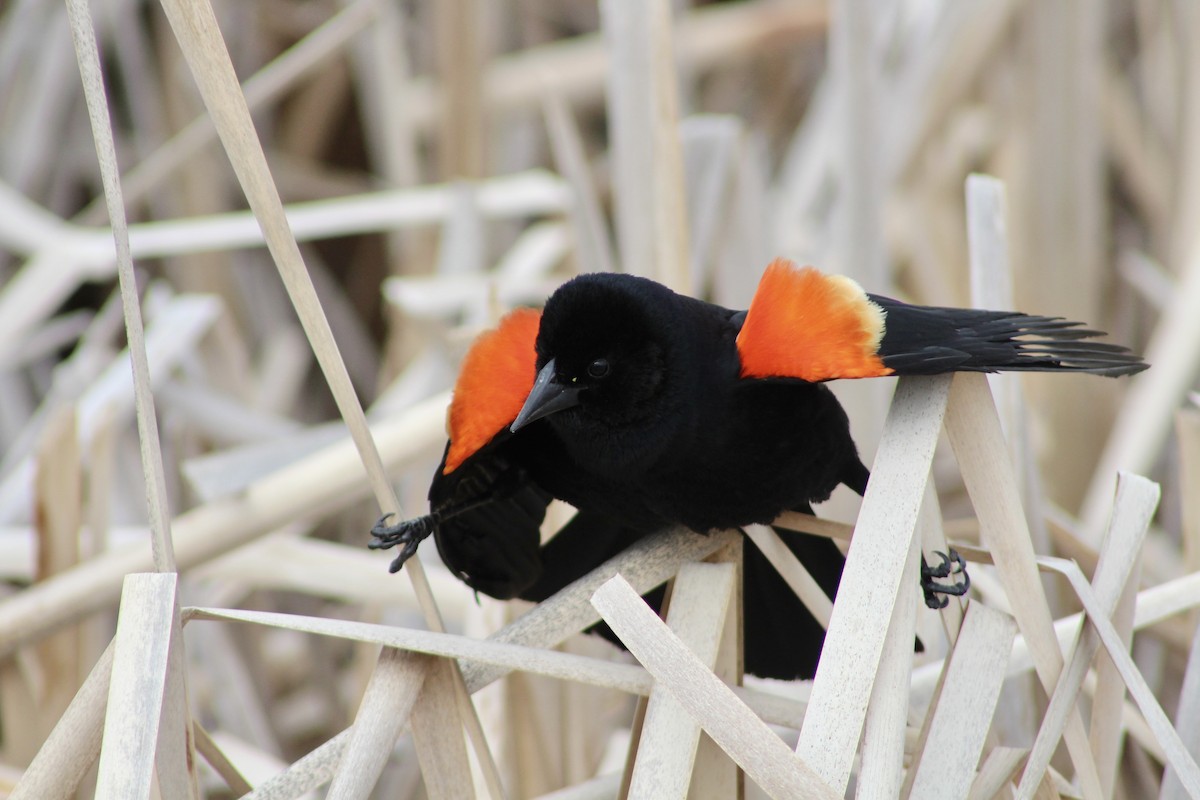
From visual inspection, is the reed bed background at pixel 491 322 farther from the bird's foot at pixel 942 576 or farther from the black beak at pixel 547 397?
the black beak at pixel 547 397

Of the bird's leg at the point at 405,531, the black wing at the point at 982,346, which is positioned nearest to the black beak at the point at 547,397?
the bird's leg at the point at 405,531

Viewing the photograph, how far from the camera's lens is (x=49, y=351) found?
7.48 ft

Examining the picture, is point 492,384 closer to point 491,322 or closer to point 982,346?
point 491,322

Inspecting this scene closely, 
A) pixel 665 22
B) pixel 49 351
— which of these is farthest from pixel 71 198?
pixel 665 22

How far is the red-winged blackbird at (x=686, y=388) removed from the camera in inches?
43.4

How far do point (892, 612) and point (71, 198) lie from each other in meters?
2.19

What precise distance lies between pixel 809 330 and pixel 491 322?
0.52m

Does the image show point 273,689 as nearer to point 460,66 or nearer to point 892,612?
point 460,66

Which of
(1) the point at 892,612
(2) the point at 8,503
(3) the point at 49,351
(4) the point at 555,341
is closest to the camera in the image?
(1) the point at 892,612

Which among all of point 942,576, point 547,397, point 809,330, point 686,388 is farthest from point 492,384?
point 942,576

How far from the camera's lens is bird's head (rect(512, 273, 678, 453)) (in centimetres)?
116

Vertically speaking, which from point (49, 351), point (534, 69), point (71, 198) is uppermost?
point (534, 69)

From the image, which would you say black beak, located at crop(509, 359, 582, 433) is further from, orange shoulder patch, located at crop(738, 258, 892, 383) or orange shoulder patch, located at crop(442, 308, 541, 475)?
orange shoulder patch, located at crop(738, 258, 892, 383)

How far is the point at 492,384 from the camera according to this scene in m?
1.22
